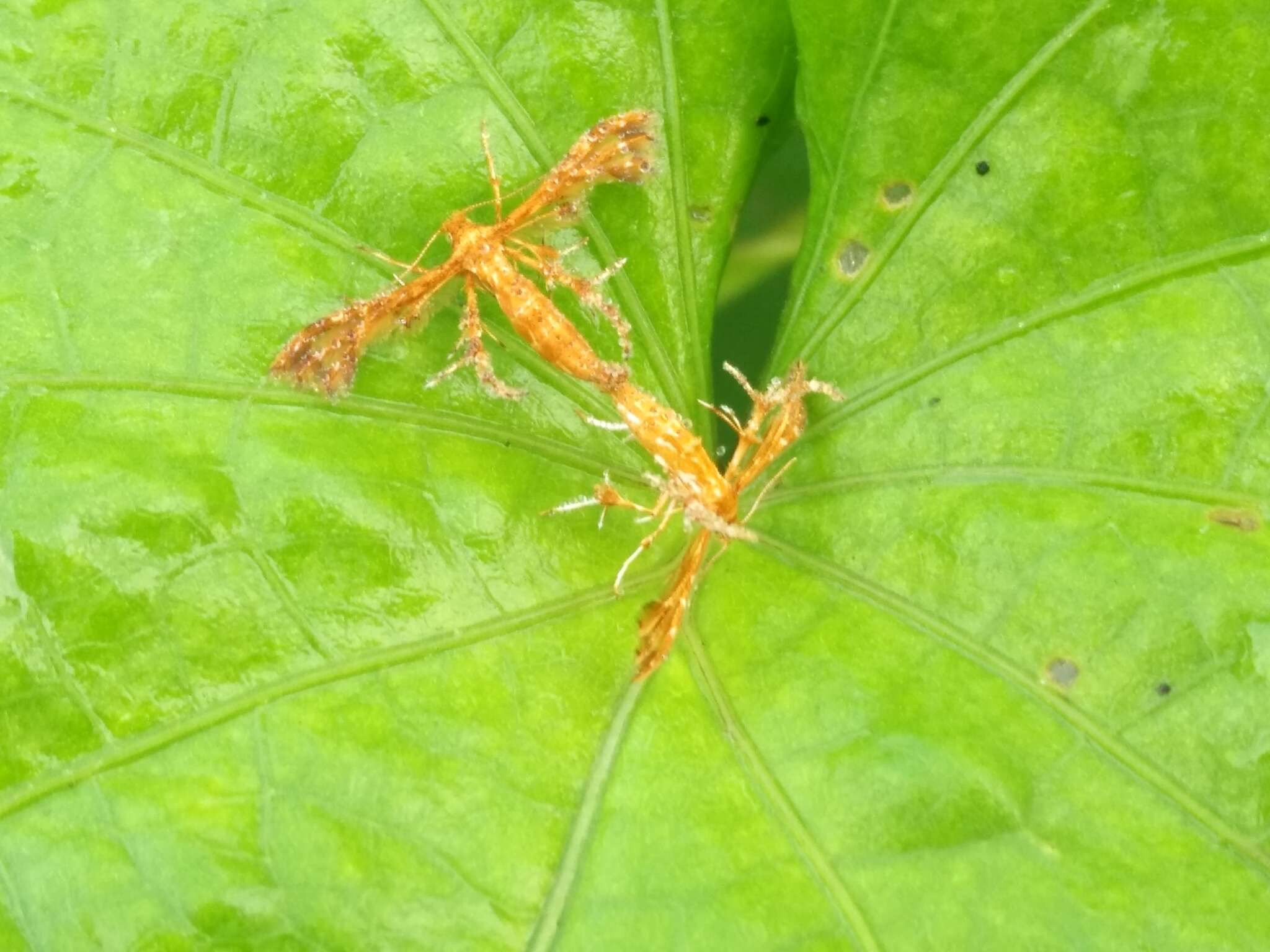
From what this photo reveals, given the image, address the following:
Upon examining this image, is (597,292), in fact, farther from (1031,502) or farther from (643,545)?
(1031,502)

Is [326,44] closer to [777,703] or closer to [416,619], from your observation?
[416,619]

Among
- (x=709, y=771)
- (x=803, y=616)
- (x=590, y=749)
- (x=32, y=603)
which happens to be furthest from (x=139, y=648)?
(x=803, y=616)

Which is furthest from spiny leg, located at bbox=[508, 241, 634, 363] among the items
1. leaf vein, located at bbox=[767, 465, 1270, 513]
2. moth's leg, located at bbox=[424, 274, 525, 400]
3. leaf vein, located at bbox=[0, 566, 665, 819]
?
leaf vein, located at bbox=[0, 566, 665, 819]

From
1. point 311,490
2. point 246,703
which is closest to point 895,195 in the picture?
point 311,490

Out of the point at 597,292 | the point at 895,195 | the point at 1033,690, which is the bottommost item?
the point at 1033,690

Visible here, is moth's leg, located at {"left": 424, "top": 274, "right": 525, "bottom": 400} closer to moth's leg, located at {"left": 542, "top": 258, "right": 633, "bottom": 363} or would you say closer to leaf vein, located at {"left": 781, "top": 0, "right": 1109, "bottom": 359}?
moth's leg, located at {"left": 542, "top": 258, "right": 633, "bottom": 363}
